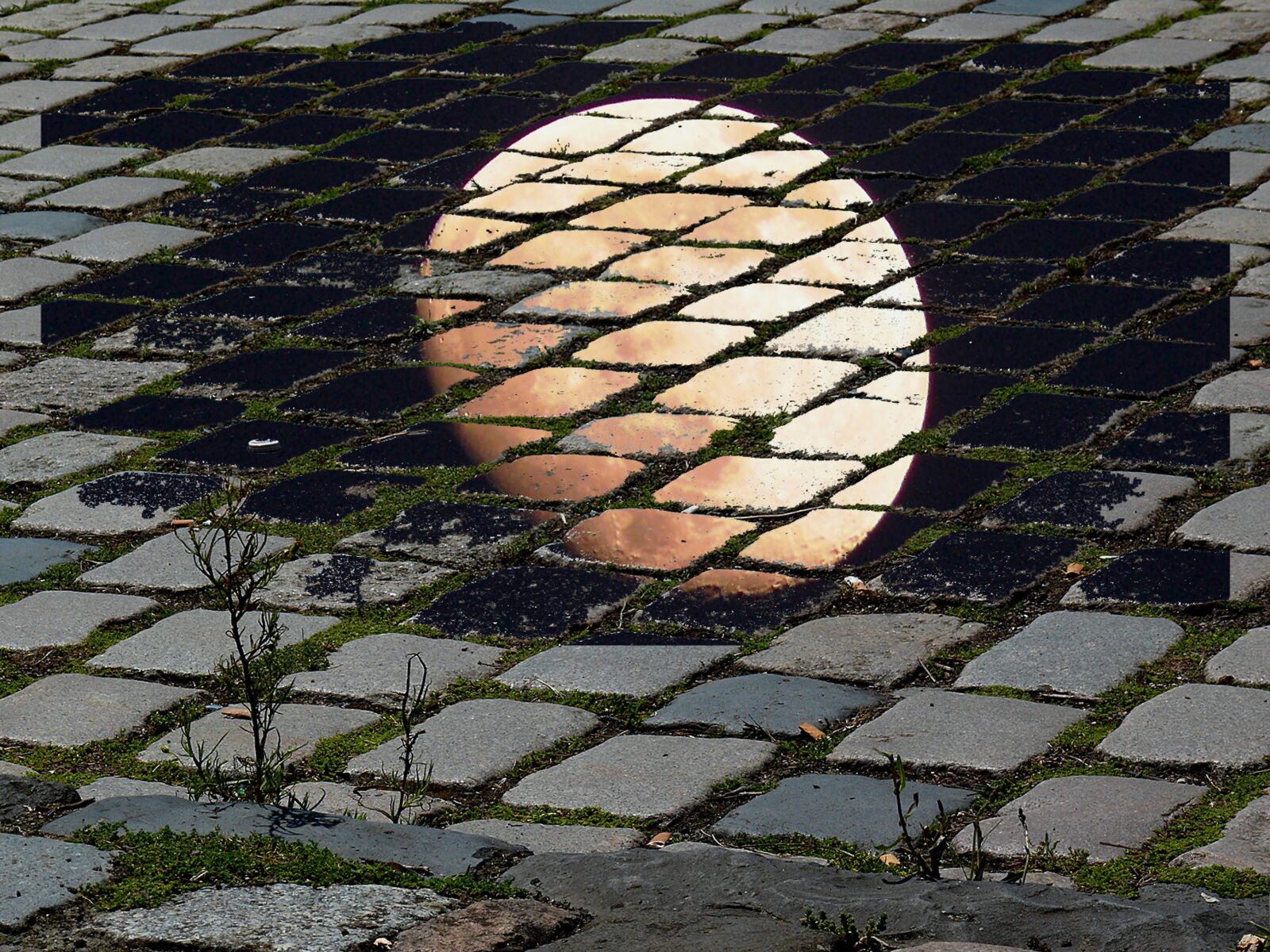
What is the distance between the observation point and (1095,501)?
12.9 feet

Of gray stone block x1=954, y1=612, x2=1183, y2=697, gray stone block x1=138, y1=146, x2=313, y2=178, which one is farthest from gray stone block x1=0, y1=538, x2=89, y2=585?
gray stone block x1=138, y1=146, x2=313, y2=178

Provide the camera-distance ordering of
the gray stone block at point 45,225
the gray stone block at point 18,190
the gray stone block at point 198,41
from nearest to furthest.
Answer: the gray stone block at point 45,225
the gray stone block at point 18,190
the gray stone block at point 198,41

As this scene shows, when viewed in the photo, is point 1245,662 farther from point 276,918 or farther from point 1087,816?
point 276,918

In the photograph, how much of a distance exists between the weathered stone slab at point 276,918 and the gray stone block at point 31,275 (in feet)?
13.2

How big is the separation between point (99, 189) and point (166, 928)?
5.10 metres

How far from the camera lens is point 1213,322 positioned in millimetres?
4902

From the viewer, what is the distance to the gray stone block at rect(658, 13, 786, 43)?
8.13 metres

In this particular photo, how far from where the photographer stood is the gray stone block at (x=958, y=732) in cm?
292

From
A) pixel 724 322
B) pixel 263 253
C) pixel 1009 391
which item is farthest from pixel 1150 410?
pixel 263 253

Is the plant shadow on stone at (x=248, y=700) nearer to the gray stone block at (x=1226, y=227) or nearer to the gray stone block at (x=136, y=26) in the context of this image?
the gray stone block at (x=1226, y=227)

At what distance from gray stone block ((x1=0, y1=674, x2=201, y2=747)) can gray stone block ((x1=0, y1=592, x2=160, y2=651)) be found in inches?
7.4

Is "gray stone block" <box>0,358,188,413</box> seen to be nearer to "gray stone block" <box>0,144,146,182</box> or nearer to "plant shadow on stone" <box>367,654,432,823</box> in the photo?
"gray stone block" <box>0,144,146,182</box>

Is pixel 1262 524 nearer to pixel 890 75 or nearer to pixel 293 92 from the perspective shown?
pixel 890 75

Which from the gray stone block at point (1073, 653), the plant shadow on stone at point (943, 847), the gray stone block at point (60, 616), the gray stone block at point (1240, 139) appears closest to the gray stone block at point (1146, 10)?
the gray stone block at point (1240, 139)
